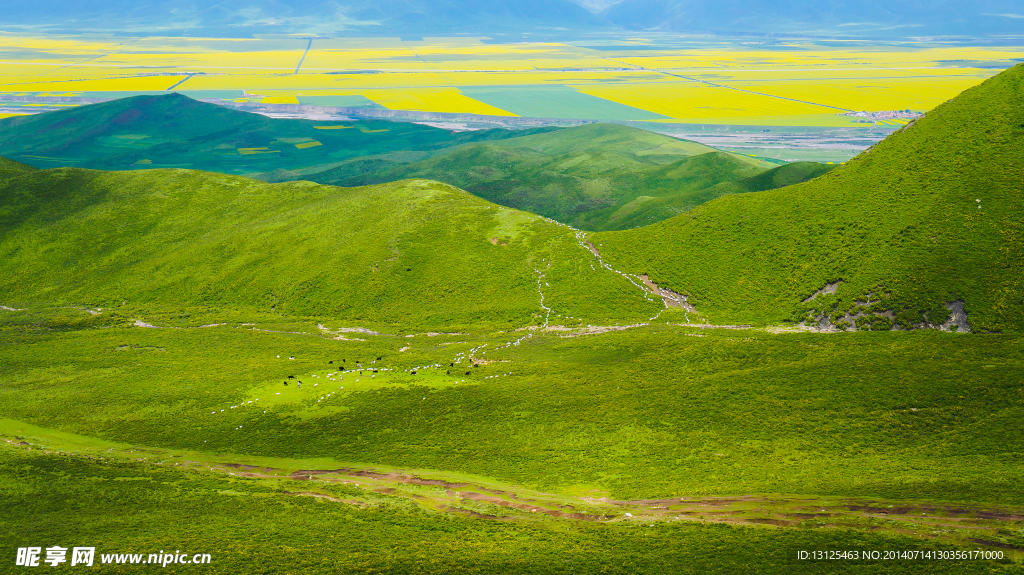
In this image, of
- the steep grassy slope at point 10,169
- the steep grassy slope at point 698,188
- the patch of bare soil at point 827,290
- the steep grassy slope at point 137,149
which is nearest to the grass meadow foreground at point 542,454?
the patch of bare soil at point 827,290

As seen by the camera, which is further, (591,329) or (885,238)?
(591,329)

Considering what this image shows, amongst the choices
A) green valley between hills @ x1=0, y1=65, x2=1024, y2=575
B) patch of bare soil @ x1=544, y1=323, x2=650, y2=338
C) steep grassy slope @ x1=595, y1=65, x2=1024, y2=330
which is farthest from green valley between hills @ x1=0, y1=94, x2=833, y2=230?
patch of bare soil @ x1=544, y1=323, x2=650, y2=338

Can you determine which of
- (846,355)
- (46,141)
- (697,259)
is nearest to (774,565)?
(846,355)

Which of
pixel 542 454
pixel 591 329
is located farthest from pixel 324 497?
pixel 591 329

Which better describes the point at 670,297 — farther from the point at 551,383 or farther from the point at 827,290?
the point at 551,383

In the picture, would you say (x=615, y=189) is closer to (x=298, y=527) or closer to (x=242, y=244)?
(x=242, y=244)

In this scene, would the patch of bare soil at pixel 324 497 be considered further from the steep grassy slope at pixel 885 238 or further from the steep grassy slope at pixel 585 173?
the steep grassy slope at pixel 585 173

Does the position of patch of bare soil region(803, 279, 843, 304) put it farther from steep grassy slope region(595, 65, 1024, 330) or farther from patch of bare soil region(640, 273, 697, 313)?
patch of bare soil region(640, 273, 697, 313)
